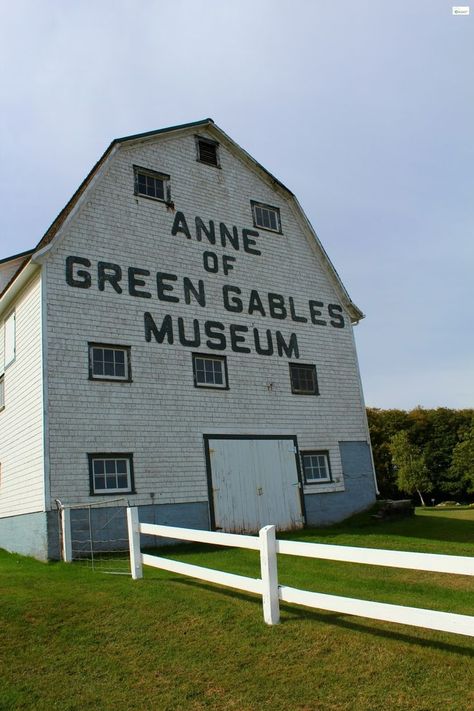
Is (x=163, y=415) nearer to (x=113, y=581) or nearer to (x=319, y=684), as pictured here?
(x=113, y=581)

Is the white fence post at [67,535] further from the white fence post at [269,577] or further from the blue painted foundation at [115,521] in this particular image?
the white fence post at [269,577]

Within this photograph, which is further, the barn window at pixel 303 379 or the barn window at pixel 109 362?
the barn window at pixel 303 379

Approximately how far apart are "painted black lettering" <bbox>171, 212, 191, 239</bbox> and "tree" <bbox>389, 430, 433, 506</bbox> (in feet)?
138

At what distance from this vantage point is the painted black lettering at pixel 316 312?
2080cm

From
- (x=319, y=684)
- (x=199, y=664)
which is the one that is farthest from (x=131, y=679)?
(x=319, y=684)

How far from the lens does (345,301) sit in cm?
2180

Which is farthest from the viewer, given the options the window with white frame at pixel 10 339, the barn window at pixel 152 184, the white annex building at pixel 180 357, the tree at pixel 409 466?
the tree at pixel 409 466

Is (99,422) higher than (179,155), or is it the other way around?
(179,155)

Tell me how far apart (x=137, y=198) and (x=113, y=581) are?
38.7 feet

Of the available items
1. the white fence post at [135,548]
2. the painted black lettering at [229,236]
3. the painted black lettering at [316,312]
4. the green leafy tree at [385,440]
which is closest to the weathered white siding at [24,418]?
the white fence post at [135,548]

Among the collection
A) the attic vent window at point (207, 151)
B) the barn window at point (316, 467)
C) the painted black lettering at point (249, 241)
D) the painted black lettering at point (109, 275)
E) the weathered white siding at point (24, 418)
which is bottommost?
the barn window at point (316, 467)

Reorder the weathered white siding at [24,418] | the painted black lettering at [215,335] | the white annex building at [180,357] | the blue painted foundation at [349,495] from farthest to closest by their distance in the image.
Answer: the blue painted foundation at [349,495] → the painted black lettering at [215,335] → the white annex building at [180,357] → the weathered white siding at [24,418]

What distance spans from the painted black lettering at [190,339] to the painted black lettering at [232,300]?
1.39m

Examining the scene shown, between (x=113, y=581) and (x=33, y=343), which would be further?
(x=33, y=343)
